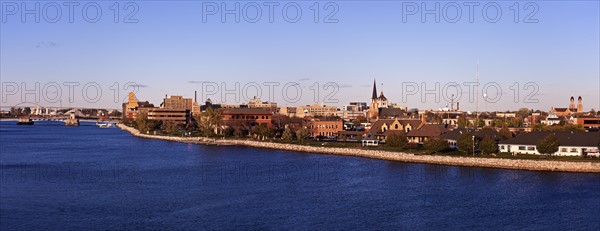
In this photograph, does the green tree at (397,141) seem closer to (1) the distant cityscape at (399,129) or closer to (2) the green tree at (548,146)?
(1) the distant cityscape at (399,129)

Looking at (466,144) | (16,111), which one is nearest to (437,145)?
(466,144)

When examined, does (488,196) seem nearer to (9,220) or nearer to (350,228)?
(350,228)


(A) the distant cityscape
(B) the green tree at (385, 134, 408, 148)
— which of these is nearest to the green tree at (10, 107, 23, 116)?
(A) the distant cityscape

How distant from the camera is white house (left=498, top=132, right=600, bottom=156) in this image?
3153 cm

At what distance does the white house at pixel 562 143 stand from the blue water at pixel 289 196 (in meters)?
5.06

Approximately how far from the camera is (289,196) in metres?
21.4

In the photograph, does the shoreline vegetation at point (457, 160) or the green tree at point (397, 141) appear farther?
the green tree at point (397, 141)

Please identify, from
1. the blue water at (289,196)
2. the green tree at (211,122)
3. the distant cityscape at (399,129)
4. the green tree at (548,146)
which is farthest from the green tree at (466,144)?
the green tree at (211,122)

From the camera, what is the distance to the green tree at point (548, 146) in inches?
1205

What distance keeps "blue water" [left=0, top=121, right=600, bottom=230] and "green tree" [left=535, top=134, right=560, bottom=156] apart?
Result: 3.34 metres

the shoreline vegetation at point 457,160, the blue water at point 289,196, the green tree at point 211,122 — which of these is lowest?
the blue water at point 289,196

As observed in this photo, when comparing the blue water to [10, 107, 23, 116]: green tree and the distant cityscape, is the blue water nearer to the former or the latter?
the distant cityscape

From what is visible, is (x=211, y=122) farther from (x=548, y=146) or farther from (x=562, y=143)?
(x=548, y=146)

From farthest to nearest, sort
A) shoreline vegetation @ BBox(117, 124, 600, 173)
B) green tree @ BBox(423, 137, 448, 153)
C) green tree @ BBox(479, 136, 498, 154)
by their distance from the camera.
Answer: green tree @ BBox(423, 137, 448, 153), green tree @ BBox(479, 136, 498, 154), shoreline vegetation @ BBox(117, 124, 600, 173)
